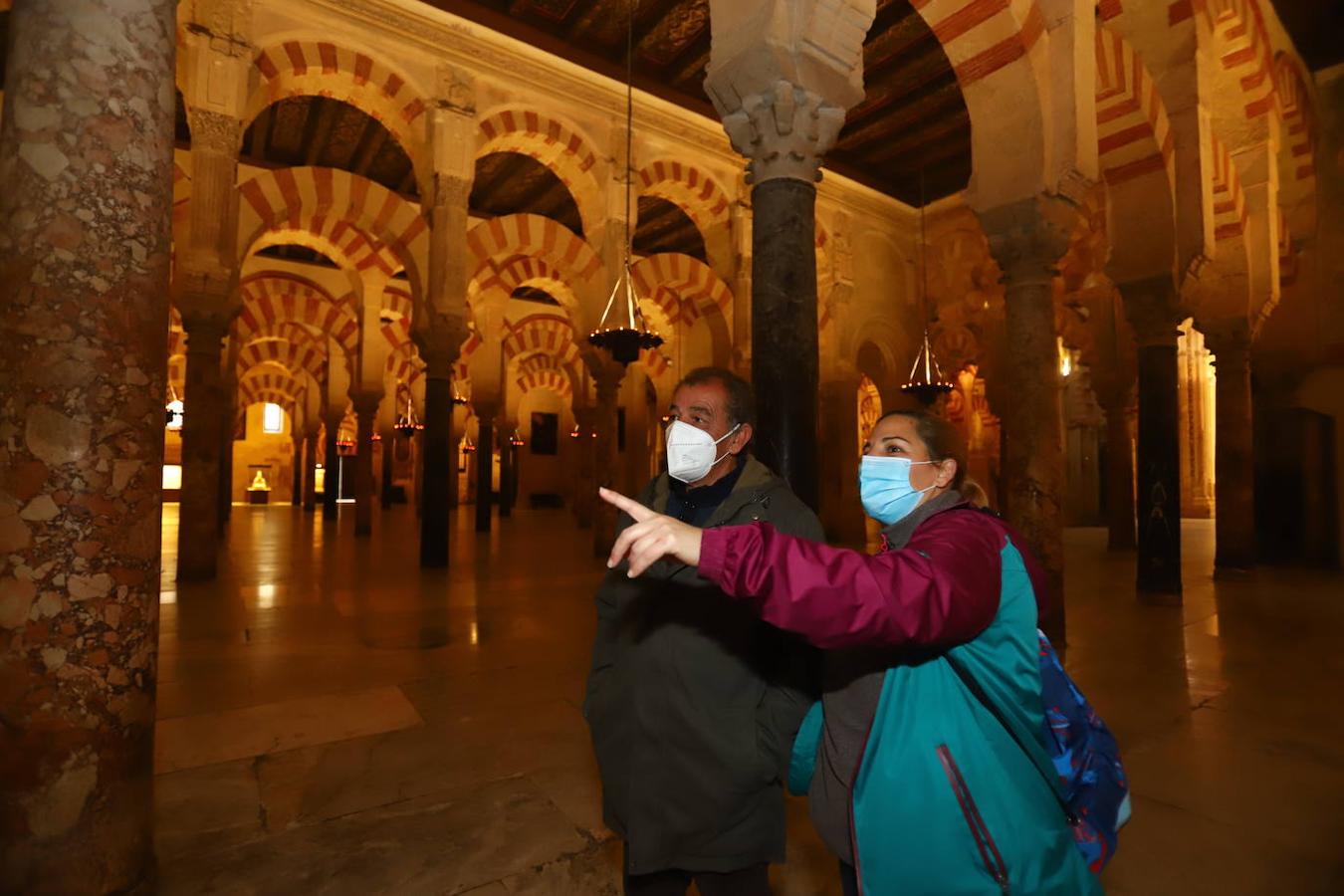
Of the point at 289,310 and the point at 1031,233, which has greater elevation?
the point at 289,310

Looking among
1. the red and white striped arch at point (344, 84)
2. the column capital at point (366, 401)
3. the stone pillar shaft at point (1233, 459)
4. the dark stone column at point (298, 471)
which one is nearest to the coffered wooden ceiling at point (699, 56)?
the red and white striped arch at point (344, 84)

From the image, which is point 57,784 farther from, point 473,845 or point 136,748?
point 473,845

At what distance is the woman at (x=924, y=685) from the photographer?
28.6 inches

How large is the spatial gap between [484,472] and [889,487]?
1039 centimetres

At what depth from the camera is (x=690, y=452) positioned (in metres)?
1.16

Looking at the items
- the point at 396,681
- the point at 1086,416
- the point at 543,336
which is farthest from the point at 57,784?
the point at 1086,416

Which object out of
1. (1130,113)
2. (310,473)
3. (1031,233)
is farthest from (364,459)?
(1130,113)

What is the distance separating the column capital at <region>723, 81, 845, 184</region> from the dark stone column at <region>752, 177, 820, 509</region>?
6 centimetres

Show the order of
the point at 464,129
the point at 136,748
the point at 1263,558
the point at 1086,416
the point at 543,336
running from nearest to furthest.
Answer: the point at 136,748 → the point at 464,129 → the point at 1263,558 → the point at 1086,416 → the point at 543,336

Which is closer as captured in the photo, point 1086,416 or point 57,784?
point 57,784

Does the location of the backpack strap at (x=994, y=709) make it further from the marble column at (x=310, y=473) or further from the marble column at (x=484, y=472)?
the marble column at (x=310, y=473)

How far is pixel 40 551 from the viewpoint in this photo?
1.27m

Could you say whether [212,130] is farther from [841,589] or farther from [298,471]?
[298,471]

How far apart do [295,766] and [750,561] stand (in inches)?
77.9
